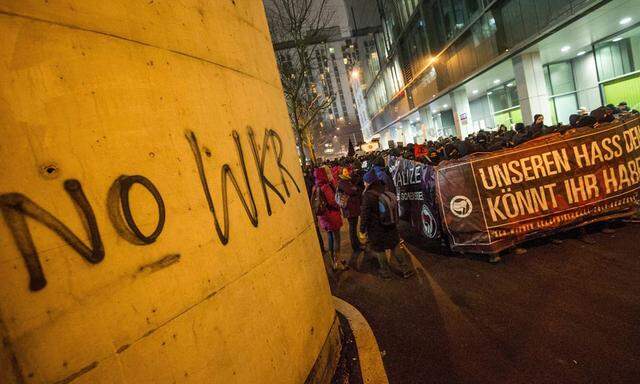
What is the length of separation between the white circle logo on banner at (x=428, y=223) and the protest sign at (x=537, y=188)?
1.92ft

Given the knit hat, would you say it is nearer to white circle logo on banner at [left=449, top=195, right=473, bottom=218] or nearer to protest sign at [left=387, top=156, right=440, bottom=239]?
protest sign at [left=387, top=156, right=440, bottom=239]

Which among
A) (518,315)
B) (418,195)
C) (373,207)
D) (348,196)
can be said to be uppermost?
(348,196)

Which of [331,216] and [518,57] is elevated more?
[518,57]

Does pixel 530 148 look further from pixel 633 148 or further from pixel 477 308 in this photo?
pixel 477 308

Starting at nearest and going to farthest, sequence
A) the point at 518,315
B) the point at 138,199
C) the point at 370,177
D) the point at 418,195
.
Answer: the point at 138,199 → the point at 518,315 → the point at 370,177 → the point at 418,195

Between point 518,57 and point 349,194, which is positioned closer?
point 349,194

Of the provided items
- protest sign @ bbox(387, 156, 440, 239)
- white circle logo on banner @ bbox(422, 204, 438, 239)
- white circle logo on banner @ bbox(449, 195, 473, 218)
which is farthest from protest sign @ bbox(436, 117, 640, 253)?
white circle logo on banner @ bbox(422, 204, 438, 239)

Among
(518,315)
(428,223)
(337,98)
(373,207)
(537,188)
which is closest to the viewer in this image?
(518,315)

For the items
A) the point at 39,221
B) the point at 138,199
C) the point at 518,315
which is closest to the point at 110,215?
the point at 138,199

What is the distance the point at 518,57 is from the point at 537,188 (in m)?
12.6

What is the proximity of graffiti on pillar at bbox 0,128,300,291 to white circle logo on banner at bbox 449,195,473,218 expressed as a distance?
3885 mm

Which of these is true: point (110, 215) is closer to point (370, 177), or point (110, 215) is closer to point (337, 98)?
point (370, 177)

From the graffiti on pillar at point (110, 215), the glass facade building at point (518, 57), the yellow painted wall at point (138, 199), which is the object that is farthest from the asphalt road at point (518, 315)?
the glass facade building at point (518, 57)

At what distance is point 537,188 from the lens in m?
5.28
